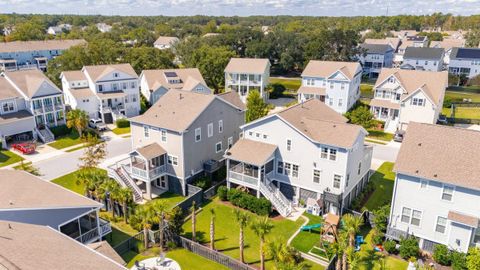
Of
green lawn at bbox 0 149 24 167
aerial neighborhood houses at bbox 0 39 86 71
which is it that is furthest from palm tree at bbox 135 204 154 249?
aerial neighborhood houses at bbox 0 39 86 71

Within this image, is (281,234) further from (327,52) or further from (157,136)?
(327,52)

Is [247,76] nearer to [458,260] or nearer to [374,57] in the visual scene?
[374,57]

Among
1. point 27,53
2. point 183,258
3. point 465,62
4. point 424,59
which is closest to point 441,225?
point 183,258

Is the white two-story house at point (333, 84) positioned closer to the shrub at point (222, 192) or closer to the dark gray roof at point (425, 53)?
the dark gray roof at point (425, 53)

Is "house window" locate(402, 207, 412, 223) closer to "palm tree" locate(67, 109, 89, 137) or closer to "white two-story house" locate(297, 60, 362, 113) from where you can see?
"white two-story house" locate(297, 60, 362, 113)

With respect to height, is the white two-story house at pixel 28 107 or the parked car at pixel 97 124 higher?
the white two-story house at pixel 28 107

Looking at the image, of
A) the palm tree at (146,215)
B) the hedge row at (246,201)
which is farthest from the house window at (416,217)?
the palm tree at (146,215)

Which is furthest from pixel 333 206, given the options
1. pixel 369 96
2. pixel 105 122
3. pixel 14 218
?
pixel 369 96
